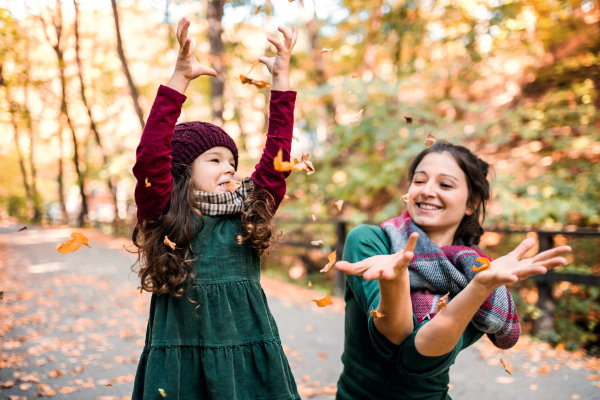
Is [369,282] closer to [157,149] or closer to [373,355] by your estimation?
[373,355]

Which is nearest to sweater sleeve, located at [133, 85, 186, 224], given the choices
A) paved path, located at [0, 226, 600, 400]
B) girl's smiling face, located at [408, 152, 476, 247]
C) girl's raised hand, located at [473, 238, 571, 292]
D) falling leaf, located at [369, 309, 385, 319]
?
falling leaf, located at [369, 309, 385, 319]

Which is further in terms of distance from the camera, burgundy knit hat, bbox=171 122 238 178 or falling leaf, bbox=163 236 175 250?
burgundy knit hat, bbox=171 122 238 178

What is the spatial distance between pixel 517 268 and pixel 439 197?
0.67 metres

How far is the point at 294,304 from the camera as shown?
6297mm

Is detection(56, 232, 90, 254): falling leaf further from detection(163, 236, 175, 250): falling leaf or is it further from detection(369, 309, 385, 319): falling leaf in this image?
detection(369, 309, 385, 319): falling leaf

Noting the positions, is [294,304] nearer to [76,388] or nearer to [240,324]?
[76,388]

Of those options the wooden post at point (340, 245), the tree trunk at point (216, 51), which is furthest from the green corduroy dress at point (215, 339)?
the tree trunk at point (216, 51)

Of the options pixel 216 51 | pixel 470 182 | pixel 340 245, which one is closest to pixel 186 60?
pixel 470 182

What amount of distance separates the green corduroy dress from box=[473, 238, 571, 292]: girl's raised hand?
3.01ft

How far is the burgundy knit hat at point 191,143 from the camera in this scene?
5.74ft

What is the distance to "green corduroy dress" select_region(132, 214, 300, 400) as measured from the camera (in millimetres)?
1523

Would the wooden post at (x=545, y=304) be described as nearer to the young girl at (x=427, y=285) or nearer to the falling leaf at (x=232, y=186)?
the young girl at (x=427, y=285)

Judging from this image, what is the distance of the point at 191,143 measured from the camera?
5.76 feet

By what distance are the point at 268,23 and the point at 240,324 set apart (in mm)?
10523
